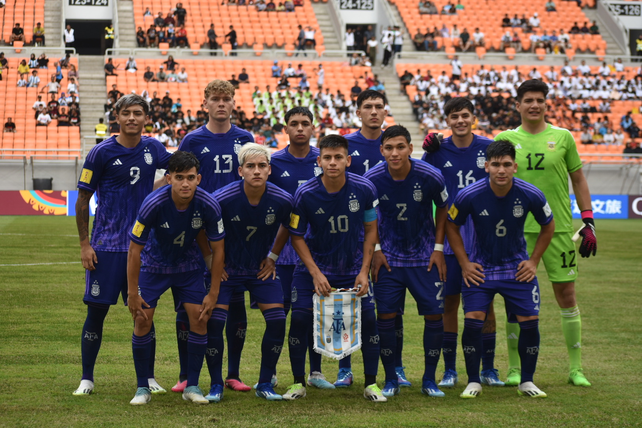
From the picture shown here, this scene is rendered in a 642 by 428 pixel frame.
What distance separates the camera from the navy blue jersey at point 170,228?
5.43 meters

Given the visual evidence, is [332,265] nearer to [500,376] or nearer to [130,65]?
[500,376]

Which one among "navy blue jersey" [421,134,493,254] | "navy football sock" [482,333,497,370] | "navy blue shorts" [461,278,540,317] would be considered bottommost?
"navy football sock" [482,333,497,370]

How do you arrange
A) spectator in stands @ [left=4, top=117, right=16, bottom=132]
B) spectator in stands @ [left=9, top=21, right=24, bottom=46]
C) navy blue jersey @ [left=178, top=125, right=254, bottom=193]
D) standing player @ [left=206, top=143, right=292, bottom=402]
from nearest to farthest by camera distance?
standing player @ [left=206, top=143, right=292, bottom=402], navy blue jersey @ [left=178, top=125, right=254, bottom=193], spectator in stands @ [left=4, top=117, right=16, bottom=132], spectator in stands @ [left=9, top=21, right=24, bottom=46]

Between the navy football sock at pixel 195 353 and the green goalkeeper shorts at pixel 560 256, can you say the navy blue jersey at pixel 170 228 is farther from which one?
the green goalkeeper shorts at pixel 560 256

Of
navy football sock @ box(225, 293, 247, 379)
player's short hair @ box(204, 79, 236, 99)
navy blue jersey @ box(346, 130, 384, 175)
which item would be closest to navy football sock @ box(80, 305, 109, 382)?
navy football sock @ box(225, 293, 247, 379)

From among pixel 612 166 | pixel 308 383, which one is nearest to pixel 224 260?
pixel 308 383

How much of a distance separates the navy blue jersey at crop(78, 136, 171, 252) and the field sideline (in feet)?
4.00

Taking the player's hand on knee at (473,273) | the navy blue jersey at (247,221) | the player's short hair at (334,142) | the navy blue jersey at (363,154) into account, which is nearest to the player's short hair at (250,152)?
the navy blue jersey at (247,221)

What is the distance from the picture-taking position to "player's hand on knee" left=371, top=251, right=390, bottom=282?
588cm

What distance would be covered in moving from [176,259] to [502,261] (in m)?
2.57

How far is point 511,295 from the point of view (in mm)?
5809

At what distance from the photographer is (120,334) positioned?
8117mm

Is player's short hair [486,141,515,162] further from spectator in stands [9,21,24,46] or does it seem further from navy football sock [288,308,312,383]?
spectator in stands [9,21,24,46]

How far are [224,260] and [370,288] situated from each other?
47.5 inches
